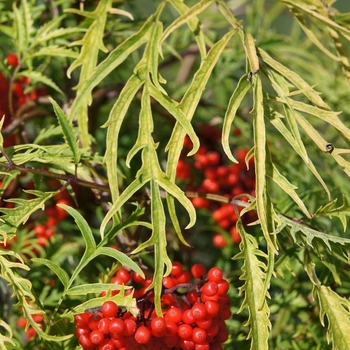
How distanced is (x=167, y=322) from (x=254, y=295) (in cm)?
10

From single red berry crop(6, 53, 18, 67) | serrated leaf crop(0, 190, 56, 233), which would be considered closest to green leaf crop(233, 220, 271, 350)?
serrated leaf crop(0, 190, 56, 233)

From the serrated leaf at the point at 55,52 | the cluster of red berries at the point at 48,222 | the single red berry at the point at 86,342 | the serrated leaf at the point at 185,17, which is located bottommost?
the cluster of red berries at the point at 48,222

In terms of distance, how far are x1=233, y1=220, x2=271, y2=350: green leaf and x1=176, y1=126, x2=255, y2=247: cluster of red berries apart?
0.26 metres

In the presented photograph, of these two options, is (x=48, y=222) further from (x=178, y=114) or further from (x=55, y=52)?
(x=178, y=114)

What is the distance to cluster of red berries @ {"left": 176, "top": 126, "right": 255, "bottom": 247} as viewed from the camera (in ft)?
3.48

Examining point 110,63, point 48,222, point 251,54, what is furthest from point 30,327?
point 251,54

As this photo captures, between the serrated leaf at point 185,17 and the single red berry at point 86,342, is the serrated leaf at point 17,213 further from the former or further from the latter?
the serrated leaf at point 185,17

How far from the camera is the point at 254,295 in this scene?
28.5 inches

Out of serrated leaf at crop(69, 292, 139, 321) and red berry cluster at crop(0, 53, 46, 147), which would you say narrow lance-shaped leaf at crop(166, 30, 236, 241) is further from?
red berry cluster at crop(0, 53, 46, 147)

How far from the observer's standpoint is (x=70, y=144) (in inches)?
30.2

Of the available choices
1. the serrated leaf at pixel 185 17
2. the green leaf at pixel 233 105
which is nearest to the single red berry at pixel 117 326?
the green leaf at pixel 233 105

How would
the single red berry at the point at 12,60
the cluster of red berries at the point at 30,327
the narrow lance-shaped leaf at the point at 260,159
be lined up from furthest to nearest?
the single red berry at the point at 12,60, the cluster of red berries at the point at 30,327, the narrow lance-shaped leaf at the point at 260,159

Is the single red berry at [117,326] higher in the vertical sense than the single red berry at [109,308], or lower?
lower

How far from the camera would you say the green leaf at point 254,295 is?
0.71 m
